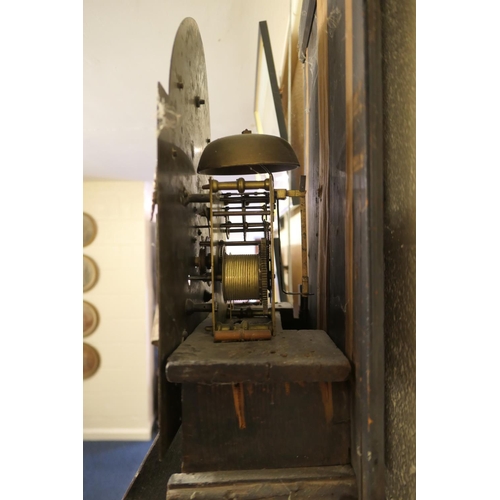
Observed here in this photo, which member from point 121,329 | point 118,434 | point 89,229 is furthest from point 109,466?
point 89,229

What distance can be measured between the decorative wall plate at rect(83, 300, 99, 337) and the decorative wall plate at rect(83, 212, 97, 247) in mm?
815

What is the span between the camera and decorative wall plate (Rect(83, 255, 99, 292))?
3880 mm

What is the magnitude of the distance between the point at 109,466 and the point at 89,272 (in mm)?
2106

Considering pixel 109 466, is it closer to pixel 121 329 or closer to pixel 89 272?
pixel 121 329

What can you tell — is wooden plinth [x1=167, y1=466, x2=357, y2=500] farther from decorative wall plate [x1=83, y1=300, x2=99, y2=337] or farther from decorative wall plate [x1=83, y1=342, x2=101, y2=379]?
decorative wall plate [x1=83, y1=342, x2=101, y2=379]

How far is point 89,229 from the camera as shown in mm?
3660

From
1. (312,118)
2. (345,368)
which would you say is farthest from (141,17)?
(345,368)

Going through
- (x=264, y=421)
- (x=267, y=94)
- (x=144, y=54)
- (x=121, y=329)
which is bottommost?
(x=121, y=329)

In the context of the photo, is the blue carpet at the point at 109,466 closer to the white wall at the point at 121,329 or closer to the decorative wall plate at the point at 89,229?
the white wall at the point at 121,329

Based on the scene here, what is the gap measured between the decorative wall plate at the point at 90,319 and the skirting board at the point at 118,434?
1.22 m

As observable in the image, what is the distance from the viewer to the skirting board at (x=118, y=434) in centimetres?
411

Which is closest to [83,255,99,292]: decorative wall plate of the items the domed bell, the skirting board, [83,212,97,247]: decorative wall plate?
[83,212,97,247]: decorative wall plate

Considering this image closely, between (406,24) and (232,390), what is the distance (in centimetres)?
77
